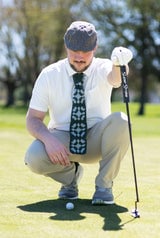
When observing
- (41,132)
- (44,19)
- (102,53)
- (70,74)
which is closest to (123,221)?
(41,132)

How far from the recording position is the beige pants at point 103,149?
4.10m

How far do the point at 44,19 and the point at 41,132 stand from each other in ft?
131

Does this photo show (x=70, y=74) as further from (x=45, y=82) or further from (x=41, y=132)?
(x=41, y=132)

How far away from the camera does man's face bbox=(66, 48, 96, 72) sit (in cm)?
407

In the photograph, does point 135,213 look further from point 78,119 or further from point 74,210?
point 78,119

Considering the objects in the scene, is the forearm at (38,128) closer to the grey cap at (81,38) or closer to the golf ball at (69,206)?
the golf ball at (69,206)

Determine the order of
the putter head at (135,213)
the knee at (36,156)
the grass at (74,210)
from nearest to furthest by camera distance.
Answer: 1. the grass at (74,210)
2. the putter head at (135,213)
3. the knee at (36,156)

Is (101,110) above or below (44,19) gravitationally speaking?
below

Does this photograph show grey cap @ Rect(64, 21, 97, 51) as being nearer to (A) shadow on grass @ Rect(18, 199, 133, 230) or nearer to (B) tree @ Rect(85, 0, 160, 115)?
(A) shadow on grass @ Rect(18, 199, 133, 230)

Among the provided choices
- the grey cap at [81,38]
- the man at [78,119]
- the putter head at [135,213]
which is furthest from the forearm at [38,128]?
the putter head at [135,213]

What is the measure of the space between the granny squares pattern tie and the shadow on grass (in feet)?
1.38

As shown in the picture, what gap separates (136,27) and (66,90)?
36605 millimetres

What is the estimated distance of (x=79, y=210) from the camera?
12.8 ft

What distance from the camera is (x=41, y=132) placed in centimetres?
412
